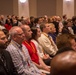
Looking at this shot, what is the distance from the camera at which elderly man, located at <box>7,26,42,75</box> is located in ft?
10.8

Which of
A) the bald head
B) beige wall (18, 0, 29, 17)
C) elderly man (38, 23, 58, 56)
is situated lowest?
elderly man (38, 23, 58, 56)

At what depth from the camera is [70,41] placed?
3.41 meters

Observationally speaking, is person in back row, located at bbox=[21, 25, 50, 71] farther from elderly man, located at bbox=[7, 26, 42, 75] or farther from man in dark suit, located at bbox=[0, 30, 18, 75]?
man in dark suit, located at bbox=[0, 30, 18, 75]

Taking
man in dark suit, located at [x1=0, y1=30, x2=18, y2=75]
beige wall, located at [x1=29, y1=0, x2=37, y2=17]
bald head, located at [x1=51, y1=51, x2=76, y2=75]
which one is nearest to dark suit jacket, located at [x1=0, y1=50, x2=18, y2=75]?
man in dark suit, located at [x1=0, y1=30, x2=18, y2=75]

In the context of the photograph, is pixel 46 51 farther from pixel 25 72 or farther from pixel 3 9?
pixel 3 9

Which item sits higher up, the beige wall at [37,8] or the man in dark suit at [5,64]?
the beige wall at [37,8]

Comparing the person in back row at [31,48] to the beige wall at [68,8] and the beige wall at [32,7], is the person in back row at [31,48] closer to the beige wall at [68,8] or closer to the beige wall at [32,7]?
the beige wall at [68,8]

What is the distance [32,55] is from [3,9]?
1249cm

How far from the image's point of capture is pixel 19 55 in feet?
11.0

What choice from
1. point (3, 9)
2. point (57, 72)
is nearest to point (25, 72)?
point (57, 72)

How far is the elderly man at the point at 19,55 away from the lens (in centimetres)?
329

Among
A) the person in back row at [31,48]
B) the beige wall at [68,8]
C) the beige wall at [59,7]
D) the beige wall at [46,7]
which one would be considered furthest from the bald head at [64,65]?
the beige wall at [46,7]

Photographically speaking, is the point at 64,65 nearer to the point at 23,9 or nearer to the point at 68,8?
the point at 68,8

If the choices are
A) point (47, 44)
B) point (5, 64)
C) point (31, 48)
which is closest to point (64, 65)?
point (5, 64)
